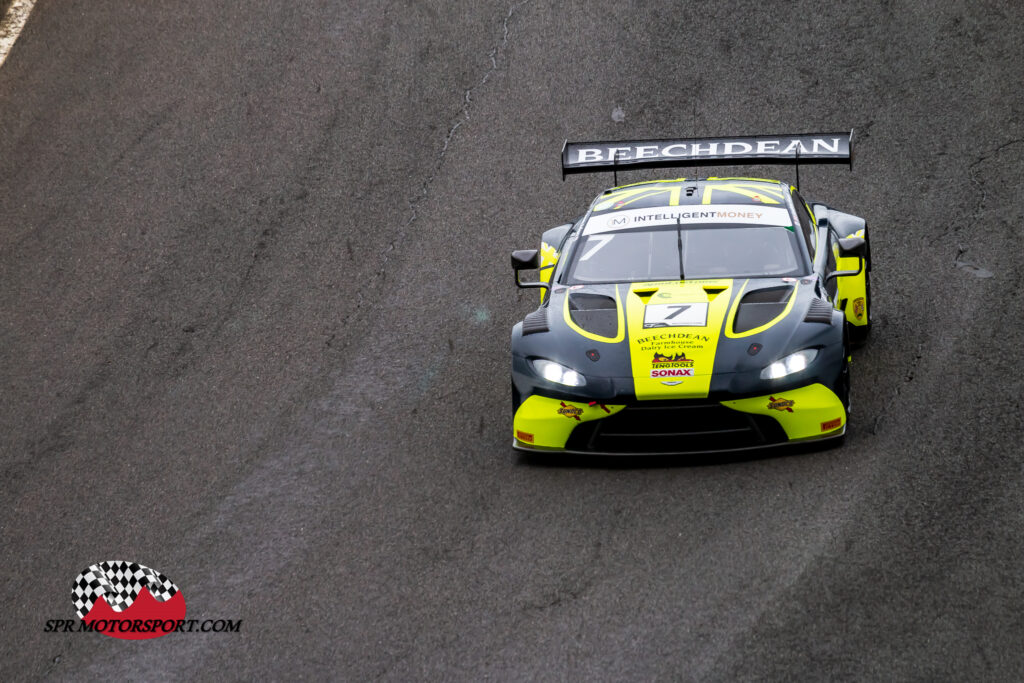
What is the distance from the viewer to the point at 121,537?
7.27 meters

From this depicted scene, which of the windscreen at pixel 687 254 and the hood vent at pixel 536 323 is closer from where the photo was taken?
the hood vent at pixel 536 323

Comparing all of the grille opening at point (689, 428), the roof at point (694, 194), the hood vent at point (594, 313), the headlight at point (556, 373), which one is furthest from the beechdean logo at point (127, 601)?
the roof at point (694, 194)

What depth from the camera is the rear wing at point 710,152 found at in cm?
977

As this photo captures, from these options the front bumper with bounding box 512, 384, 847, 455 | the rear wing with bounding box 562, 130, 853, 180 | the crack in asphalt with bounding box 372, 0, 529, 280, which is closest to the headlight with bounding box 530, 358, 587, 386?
the front bumper with bounding box 512, 384, 847, 455

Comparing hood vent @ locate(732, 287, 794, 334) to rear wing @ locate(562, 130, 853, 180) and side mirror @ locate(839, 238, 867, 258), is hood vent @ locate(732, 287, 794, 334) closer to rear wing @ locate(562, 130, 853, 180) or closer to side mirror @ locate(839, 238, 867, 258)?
side mirror @ locate(839, 238, 867, 258)

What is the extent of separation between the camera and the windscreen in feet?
27.6

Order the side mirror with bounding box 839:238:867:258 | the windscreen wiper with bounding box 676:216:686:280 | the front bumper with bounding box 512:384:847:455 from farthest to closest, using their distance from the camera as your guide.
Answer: the windscreen wiper with bounding box 676:216:686:280
the side mirror with bounding box 839:238:867:258
the front bumper with bounding box 512:384:847:455

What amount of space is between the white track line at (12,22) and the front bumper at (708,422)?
9925 millimetres

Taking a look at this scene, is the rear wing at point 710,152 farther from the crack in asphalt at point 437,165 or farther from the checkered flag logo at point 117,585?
the checkered flag logo at point 117,585

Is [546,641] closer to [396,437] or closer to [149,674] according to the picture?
[149,674]

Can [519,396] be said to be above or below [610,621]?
above

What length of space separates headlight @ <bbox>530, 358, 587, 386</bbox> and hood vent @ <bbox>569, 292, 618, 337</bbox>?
1.05 ft

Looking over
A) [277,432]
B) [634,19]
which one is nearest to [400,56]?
[634,19]

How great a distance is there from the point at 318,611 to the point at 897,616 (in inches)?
103
